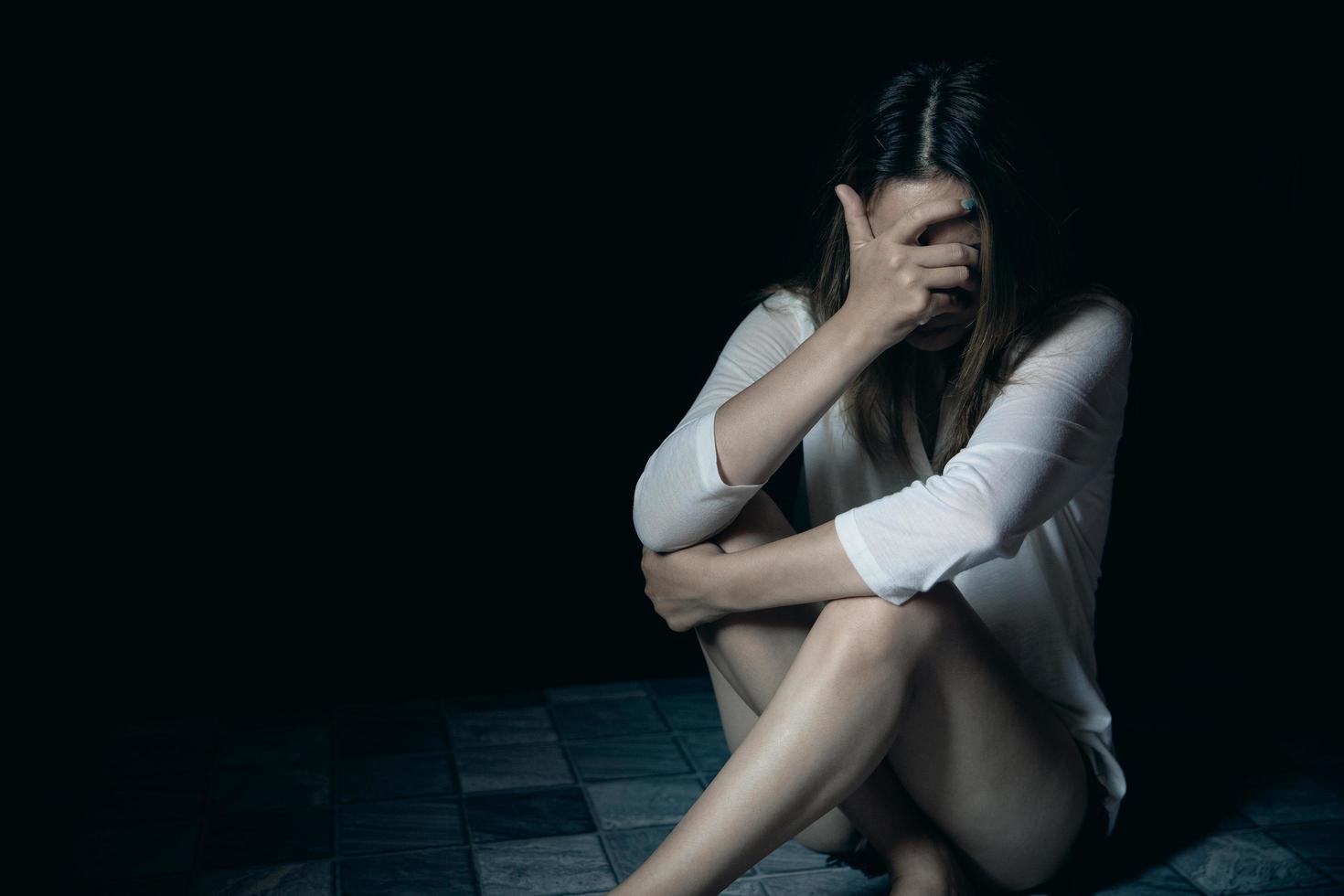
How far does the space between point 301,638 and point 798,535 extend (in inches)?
60.6

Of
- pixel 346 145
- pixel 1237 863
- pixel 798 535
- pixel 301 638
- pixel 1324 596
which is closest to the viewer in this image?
pixel 798 535

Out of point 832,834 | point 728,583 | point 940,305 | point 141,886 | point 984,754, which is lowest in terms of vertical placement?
point 141,886

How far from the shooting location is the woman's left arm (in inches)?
52.2

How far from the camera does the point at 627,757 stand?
2223 mm

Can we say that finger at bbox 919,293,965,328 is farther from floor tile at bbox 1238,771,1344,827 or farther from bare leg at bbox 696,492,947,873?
floor tile at bbox 1238,771,1344,827

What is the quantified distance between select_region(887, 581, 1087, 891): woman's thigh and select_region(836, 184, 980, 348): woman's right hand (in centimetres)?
31

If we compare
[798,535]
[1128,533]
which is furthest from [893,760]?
[1128,533]

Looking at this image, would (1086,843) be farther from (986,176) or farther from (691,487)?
(986,176)

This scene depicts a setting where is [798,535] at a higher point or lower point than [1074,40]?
lower

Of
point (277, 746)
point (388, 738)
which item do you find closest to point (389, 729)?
point (388, 738)

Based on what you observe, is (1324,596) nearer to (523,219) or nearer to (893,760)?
(893,760)

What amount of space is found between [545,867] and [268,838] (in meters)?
0.44

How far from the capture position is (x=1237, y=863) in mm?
1851

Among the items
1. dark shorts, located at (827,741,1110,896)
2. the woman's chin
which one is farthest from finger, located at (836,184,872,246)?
dark shorts, located at (827,741,1110,896)
